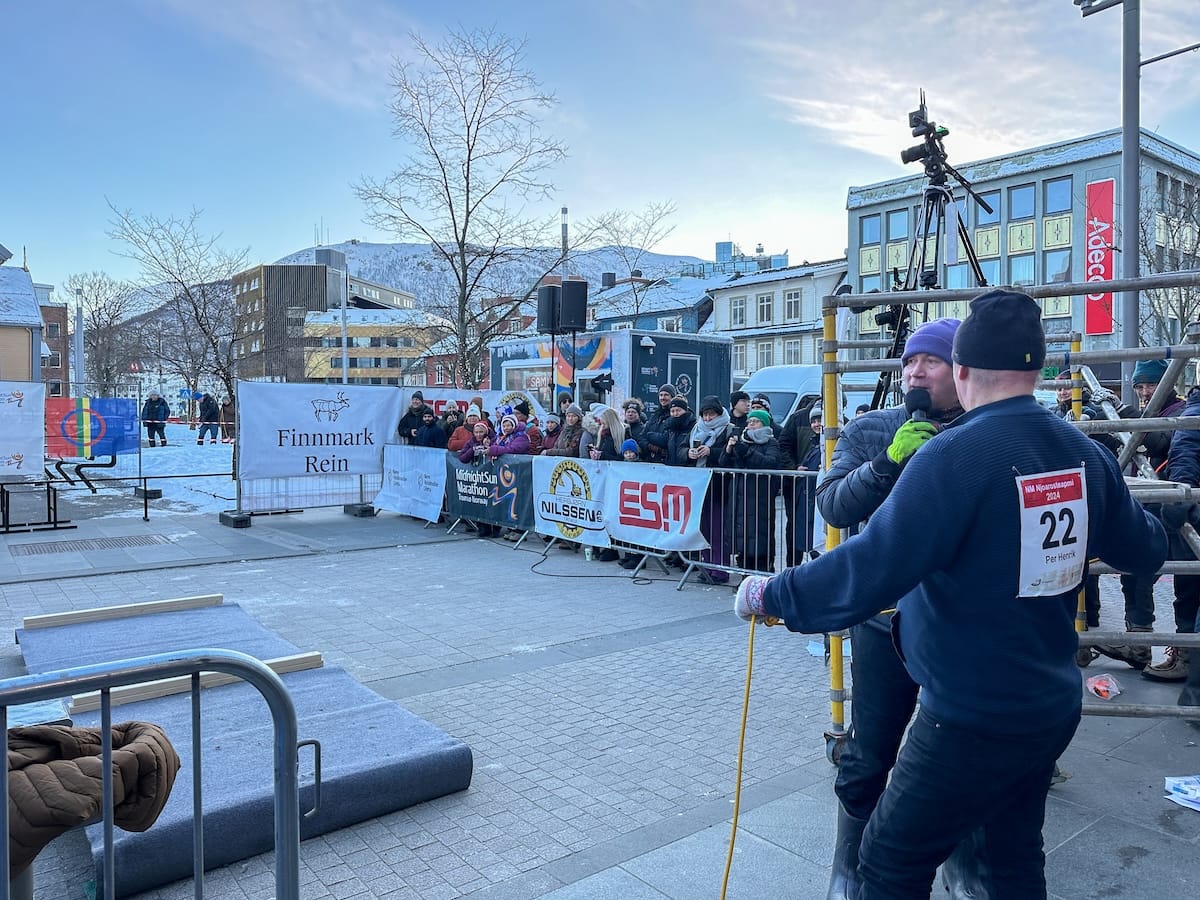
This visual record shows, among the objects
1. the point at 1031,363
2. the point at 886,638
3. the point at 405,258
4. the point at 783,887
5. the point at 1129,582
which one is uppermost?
the point at 405,258

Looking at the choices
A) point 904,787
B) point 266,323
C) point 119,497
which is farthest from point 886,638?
point 266,323

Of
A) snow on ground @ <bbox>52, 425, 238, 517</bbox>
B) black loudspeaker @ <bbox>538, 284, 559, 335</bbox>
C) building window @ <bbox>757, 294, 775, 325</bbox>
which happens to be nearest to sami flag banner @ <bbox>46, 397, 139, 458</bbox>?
snow on ground @ <bbox>52, 425, 238, 517</bbox>

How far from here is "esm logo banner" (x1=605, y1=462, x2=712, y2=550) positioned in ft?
30.4

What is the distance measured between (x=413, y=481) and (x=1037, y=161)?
4084 cm

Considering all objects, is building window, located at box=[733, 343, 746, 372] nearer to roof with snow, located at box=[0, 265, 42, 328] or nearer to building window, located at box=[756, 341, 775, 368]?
building window, located at box=[756, 341, 775, 368]

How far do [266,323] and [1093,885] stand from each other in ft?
144

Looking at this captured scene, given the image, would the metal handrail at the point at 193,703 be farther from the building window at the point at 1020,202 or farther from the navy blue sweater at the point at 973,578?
the building window at the point at 1020,202

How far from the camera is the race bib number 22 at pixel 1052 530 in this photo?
7.02ft

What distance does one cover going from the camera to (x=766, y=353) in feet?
184

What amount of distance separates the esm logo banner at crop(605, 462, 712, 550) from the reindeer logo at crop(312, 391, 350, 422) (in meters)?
6.10

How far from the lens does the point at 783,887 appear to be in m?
3.34

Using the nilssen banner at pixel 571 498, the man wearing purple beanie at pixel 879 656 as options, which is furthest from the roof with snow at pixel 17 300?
the man wearing purple beanie at pixel 879 656

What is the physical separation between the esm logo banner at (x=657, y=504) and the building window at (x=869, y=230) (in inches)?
1752

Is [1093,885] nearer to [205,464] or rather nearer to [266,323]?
[205,464]
